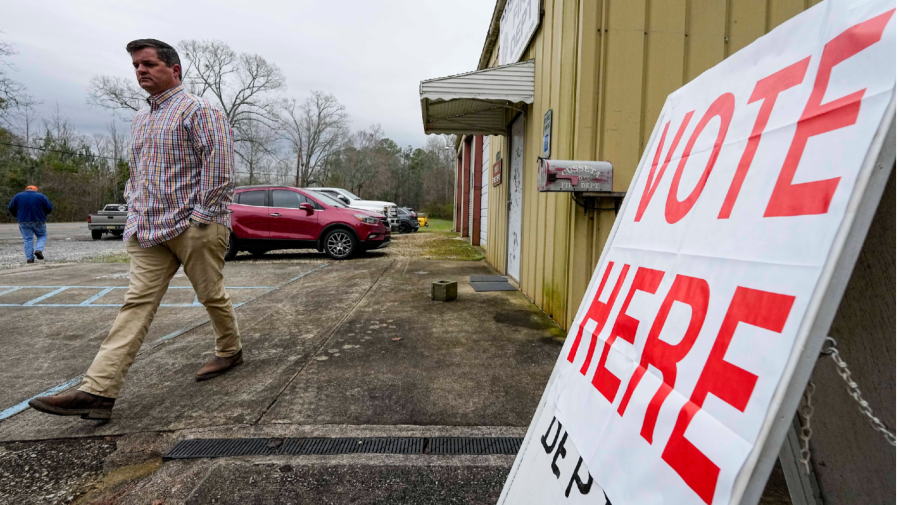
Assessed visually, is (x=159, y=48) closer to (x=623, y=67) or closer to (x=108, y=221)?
(x=623, y=67)

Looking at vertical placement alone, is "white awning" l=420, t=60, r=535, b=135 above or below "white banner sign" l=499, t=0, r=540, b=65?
below

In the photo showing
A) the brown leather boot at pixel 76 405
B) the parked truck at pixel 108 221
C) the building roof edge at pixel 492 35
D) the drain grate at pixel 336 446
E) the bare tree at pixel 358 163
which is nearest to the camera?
the drain grate at pixel 336 446

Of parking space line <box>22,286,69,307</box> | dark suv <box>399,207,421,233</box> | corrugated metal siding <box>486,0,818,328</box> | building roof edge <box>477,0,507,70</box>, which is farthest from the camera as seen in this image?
dark suv <box>399,207,421,233</box>

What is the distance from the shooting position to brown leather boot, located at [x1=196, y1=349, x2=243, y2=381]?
3.06 m

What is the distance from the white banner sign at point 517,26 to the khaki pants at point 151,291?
414cm

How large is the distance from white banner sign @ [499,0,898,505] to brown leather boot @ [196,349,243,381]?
8.19 feet

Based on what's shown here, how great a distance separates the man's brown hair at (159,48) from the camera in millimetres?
2635

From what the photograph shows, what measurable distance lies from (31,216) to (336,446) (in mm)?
11499

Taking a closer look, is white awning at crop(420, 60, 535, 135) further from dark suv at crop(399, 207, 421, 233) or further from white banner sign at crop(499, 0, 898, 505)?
dark suv at crop(399, 207, 421, 233)

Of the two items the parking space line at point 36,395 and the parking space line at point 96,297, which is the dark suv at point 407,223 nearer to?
the parking space line at point 96,297

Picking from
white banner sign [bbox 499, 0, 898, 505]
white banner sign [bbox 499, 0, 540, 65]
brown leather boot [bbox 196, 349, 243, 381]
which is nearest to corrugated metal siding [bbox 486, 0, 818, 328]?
white banner sign [bbox 499, 0, 540, 65]

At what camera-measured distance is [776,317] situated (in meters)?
0.77

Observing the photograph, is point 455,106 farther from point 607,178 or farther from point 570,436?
point 570,436

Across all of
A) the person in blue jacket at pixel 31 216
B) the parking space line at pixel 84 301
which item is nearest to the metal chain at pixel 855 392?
the parking space line at pixel 84 301
